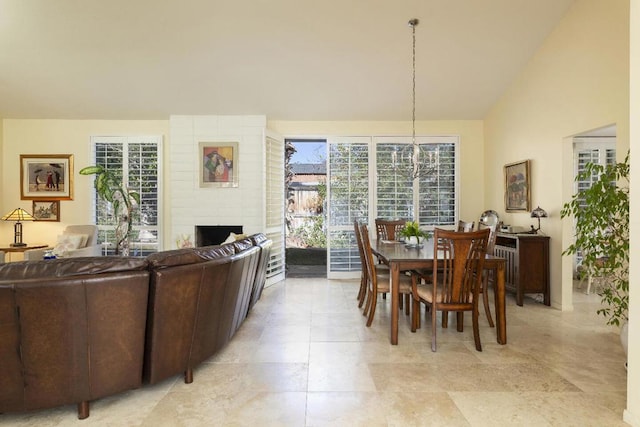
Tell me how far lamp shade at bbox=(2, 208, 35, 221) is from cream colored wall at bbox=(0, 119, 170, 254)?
1.59 ft

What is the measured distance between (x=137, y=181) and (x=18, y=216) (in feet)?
5.81

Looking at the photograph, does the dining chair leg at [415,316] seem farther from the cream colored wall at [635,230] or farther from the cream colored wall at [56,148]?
the cream colored wall at [56,148]

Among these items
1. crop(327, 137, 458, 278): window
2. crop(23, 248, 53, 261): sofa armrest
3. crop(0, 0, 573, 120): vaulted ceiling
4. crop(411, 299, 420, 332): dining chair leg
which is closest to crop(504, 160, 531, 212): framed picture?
crop(327, 137, 458, 278): window

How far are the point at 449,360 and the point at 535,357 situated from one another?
727 mm

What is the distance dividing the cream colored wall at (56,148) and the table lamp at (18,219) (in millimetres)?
184

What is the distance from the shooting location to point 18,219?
5.60 meters

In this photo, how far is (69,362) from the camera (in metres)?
2.00

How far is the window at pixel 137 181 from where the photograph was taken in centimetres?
618

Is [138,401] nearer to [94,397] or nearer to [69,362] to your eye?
[94,397]

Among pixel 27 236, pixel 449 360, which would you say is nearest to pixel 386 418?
pixel 449 360

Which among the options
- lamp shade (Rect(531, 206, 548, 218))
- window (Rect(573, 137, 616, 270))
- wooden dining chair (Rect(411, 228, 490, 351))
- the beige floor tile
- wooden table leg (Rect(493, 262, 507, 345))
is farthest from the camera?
window (Rect(573, 137, 616, 270))

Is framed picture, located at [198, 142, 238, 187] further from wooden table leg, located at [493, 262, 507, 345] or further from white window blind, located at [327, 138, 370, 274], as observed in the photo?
wooden table leg, located at [493, 262, 507, 345]

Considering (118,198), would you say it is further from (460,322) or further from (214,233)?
(460,322)

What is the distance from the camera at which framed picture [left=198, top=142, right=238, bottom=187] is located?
19.6 feet
